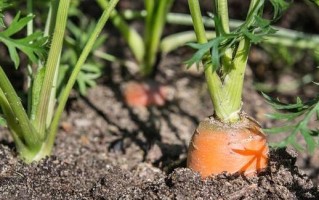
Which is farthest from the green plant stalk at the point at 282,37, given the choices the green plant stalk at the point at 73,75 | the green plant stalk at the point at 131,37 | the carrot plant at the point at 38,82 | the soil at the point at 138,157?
the green plant stalk at the point at 73,75

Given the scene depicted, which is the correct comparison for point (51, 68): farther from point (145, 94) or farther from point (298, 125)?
point (145, 94)

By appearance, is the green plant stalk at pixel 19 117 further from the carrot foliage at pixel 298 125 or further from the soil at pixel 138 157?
the carrot foliage at pixel 298 125

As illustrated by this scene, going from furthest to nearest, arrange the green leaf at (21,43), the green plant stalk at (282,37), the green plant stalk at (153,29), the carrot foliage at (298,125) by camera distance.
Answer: the green plant stalk at (282,37), the green plant stalk at (153,29), the green leaf at (21,43), the carrot foliage at (298,125)

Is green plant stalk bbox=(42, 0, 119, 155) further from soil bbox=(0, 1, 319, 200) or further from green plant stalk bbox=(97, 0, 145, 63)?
green plant stalk bbox=(97, 0, 145, 63)

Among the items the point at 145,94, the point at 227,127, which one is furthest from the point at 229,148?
the point at 145,94

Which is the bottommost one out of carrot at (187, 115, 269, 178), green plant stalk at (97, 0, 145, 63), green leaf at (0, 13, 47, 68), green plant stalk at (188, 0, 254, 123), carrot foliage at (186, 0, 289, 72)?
green plant stalk at (97, 0, 145, 63)

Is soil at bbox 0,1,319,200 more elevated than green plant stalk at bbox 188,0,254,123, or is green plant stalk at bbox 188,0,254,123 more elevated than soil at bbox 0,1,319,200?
green plant stalk at bbox 188,0,254,123

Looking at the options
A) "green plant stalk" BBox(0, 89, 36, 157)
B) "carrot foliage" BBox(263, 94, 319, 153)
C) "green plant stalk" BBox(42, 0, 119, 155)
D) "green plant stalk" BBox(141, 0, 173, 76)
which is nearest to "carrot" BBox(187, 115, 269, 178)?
"carrot foliage" BBox(263, 94, 319, 153)
